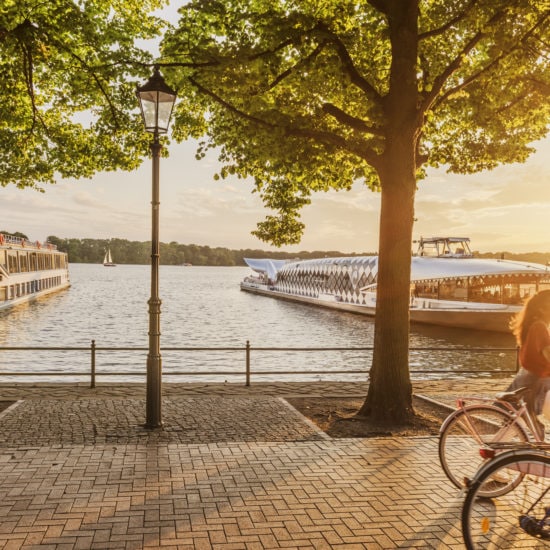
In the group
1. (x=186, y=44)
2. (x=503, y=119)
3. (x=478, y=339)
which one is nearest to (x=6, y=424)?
(x=186, y=44)

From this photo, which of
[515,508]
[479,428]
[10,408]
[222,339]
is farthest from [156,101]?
[222,339]

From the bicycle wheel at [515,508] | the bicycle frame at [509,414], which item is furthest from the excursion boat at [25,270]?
the bicycle wheel at [515,508]

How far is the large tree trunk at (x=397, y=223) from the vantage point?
1005cm

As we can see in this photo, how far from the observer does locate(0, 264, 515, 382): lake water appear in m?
26.2

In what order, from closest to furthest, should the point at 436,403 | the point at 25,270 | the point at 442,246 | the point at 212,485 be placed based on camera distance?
→ 1. the point at 212,485
2. the point at 436,403
3. the point at 442,246
4. the point at 25,270

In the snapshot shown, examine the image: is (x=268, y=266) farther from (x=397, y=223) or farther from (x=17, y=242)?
(x=397, y=223)

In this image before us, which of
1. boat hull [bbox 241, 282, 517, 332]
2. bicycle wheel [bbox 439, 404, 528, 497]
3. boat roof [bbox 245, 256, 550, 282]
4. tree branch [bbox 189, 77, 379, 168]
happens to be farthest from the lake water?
bicycle wheel [bbox 439, 404, 528, 497]

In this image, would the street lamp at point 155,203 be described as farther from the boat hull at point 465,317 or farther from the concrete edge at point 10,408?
the boat hull at point 465,317

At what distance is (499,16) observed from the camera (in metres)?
9.77

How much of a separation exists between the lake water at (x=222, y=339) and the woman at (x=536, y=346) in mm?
8231

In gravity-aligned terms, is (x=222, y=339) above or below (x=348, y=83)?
below

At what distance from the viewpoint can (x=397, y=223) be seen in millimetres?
10258

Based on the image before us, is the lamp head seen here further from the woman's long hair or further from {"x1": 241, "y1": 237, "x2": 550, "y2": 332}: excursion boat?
{"x1": 241, "y1": 237, "x2": 550, "y2": 332}: excursion boat

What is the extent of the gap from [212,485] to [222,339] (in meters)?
33.1
